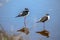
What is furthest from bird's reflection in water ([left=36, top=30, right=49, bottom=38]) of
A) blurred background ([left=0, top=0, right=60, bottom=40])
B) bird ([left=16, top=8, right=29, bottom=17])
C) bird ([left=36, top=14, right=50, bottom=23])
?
bird ([left=16, top=8, right=29, bottom=17])

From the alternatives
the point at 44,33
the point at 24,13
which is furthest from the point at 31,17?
the point at 44,33

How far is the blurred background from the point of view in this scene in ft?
6.40

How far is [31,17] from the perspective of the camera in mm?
2012

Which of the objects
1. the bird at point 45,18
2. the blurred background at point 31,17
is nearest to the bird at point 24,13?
the blurred background at point 31,17

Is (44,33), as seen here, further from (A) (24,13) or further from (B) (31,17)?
(A) (24,13)

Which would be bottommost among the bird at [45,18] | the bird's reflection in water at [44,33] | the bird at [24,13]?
the bird's reflection in water at [44,33]

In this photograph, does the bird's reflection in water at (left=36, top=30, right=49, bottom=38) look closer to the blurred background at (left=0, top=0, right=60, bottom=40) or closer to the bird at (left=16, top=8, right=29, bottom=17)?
the blurred background at (left=0, top=0, right=60, bottom=40)

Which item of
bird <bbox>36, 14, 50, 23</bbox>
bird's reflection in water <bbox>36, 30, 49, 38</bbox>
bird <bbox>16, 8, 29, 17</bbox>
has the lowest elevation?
bird's reflection in water <bbox>36, 30, 49, 38</bbox>

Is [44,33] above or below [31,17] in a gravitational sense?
below

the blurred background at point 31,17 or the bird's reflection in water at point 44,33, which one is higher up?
the blurred background at point 31,17

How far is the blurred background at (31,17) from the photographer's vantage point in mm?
1951

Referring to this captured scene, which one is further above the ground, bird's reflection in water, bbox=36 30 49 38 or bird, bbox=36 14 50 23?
bird, bbox=36 14 50 23

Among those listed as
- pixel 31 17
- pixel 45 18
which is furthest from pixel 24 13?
pixel 45 18

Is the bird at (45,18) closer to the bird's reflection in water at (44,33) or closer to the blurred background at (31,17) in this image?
the blurred background at (31,17)
